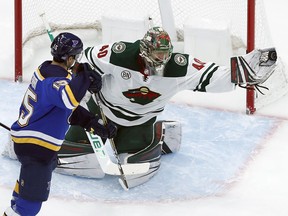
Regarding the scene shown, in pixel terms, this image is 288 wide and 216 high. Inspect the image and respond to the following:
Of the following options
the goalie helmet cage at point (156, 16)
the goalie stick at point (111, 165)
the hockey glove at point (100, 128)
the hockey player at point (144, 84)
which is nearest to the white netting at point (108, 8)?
the goalie helmet cage at point (156, 16)

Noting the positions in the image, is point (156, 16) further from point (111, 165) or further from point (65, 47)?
point (65, 47)

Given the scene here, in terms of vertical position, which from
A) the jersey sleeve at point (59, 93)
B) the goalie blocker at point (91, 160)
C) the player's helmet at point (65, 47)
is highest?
the player's helmet at point (65, 47)

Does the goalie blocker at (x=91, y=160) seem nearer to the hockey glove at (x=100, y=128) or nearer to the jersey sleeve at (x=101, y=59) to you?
the hockey glove at (x=100, y=128)

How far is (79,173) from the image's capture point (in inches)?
174

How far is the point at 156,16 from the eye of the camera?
20.3ft

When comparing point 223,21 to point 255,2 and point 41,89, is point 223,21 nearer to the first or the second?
point 255,2

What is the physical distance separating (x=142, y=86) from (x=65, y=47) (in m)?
0.69

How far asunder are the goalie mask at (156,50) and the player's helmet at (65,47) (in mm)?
459

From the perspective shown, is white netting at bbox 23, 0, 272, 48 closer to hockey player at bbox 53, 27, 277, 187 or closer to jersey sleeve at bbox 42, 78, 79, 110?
hockey player at bbox 53, 27, 277, 187

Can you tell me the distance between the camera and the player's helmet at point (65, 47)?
3.62m

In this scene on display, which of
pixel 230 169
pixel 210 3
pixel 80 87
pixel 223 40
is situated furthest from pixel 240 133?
pixel 80 87

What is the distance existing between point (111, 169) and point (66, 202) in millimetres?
277

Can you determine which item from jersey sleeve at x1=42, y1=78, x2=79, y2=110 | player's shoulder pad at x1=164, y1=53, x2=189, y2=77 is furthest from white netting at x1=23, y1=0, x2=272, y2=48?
jersey sleeve at x1=42, y1=78, x2=79, y2=110

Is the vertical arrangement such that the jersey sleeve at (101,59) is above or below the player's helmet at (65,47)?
below
